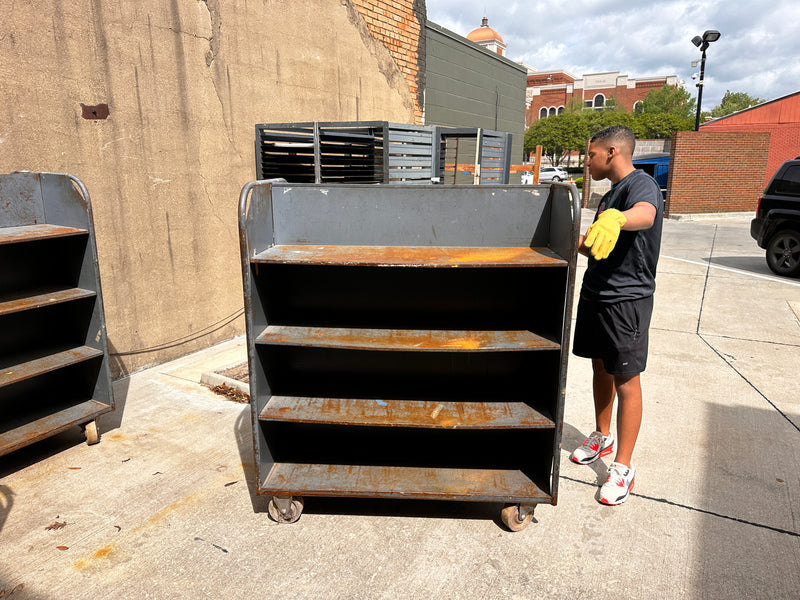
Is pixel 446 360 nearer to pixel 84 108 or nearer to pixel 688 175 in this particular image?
pixel 84 108

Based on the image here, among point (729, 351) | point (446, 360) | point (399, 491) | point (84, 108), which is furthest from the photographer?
point (729, 351)

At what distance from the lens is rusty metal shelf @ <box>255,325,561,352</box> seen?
2738 mm

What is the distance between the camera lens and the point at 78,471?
3496 mm

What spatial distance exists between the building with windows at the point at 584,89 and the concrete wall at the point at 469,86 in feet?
209

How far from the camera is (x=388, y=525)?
9.82 feet

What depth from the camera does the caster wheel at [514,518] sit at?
2900 millimetres

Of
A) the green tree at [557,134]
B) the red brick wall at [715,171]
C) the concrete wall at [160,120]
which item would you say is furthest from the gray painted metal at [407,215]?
the green tree at [557,134]

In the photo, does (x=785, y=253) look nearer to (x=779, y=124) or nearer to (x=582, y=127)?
(x=779, y=124)

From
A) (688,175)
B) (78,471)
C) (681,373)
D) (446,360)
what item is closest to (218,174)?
(78,471)

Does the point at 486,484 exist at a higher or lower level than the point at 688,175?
lower

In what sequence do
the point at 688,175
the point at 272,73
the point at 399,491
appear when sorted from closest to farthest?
the point at 399,491 → the point at 272,73 → the point at 688,175

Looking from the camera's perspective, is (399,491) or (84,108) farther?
(84,108)

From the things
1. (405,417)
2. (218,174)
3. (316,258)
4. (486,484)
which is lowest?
(486,484)

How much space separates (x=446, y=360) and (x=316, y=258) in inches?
40.3
